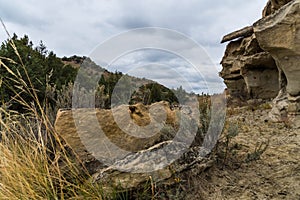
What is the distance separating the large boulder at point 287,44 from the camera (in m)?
4.75

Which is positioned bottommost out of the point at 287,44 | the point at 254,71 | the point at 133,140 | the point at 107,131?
the point at 133,140

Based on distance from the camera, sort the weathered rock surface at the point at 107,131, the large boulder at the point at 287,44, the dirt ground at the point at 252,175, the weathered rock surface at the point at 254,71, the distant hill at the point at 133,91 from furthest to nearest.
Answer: the weathered rock surface at the point at 254,71, the large boulder at the point at 287,44, the distant hill at the point at 133,91, the weathered rock surface at the point at 107,131, the dirt ground at the point at 252,175

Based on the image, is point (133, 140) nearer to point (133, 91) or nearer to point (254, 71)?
point (133, 91)

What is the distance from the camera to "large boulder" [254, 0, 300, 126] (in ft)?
15.6

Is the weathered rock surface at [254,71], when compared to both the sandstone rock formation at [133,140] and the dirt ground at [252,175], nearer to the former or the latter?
the dirt ground at [252,175]

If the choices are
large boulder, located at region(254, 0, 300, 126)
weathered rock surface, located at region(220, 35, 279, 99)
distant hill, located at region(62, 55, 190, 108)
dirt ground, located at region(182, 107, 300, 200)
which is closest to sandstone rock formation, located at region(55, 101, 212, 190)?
dirt ground, located at region(182, 107, 300, 200)

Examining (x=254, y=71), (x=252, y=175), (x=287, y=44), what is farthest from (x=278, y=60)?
(x=252, y=175)

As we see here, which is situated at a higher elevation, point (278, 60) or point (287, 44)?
point (287, 44)

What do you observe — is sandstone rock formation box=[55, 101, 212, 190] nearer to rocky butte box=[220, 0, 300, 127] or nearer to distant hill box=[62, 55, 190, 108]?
distant hill box=[62, 55, 190, 108]

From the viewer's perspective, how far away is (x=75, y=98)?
3.60m

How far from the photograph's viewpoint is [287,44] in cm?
490

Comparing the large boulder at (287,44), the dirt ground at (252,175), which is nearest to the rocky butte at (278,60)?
the large boulder at (287,44)

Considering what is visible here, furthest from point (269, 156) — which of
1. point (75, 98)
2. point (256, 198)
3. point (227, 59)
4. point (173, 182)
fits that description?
point (227, 59)

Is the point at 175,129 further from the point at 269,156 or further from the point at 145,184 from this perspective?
the point at 269,156
